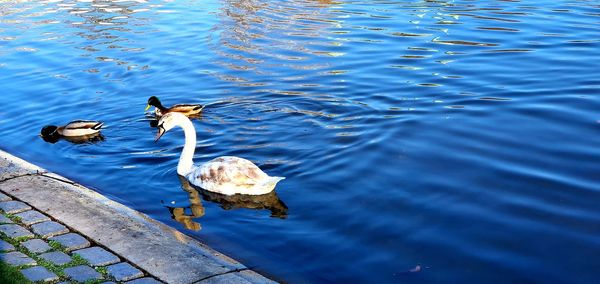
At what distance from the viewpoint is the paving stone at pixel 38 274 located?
7.23 m

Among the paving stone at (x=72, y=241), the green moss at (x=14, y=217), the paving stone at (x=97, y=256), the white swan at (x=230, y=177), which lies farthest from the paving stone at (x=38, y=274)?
the white swan at (x=230, y=177)

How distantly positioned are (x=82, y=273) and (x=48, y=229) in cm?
131

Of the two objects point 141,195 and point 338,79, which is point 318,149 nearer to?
point 141,195

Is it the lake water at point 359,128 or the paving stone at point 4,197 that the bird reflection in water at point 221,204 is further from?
the paving stone at point 4,197

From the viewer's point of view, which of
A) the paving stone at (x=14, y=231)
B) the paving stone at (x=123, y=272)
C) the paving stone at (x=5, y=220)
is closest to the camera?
the paving stone at (x=123, y=272)

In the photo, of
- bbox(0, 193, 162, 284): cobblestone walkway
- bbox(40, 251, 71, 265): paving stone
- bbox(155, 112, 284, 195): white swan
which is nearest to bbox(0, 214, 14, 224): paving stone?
bbox(0, 193, 162, 284): cobblestone walkway

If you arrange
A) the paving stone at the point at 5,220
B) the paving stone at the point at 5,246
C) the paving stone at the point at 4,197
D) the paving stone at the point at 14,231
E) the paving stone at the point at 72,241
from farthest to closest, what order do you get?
the paving stone at the point at 4,197
the paving stone at the point at 5,220
the paving stone at the point at 14,231
the paving stone at the point at 72,241
the paving stone at the point at 5,246

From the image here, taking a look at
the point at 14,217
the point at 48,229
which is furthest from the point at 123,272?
the point at 14,217

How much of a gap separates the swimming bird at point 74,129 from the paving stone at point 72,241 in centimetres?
536

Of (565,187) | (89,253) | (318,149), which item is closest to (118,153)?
(318,149)

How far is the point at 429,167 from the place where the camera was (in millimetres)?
11195

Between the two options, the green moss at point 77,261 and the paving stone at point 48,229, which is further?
the paving stone at point 48,229

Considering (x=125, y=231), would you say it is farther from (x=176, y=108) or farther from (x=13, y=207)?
(x=176, y=108)

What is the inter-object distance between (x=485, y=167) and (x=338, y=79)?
17.5ft
